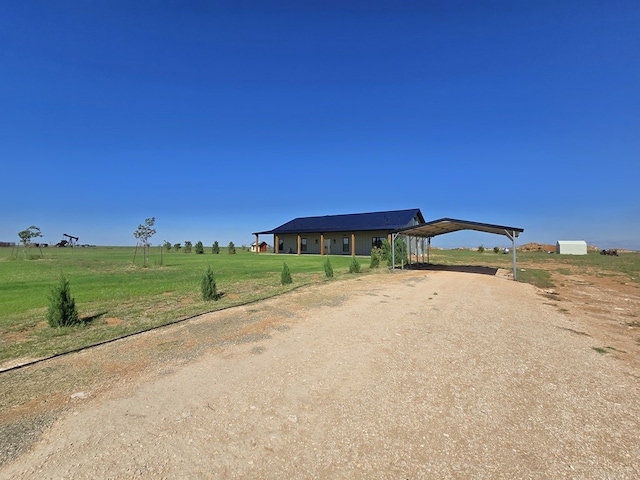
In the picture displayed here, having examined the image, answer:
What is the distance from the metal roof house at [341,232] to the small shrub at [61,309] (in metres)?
27.8

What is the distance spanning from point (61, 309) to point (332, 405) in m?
Answer: 6.85

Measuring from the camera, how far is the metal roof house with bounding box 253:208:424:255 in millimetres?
34938

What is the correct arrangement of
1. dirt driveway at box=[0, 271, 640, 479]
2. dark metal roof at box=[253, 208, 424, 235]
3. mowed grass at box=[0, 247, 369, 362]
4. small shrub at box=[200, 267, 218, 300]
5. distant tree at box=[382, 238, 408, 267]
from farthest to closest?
dark metal roof at box=[253, 208, 424, 235]
distant tree at box=[382, 238, 408, 267]
small shrub at box=[200, 267, 218, 300]
mowed grass at box=[0, 247, 369, 362]
dirt driveway at box=[0, 271, 640, 479]

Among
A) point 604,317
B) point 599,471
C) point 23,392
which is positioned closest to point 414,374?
point 599,471

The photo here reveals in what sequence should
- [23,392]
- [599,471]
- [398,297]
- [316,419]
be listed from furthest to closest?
[398,297] < [23,392] < [316,419] < [599,471]

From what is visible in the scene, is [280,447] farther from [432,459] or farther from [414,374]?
[414,374]

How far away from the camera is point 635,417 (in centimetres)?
343

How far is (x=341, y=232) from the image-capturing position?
3691cm

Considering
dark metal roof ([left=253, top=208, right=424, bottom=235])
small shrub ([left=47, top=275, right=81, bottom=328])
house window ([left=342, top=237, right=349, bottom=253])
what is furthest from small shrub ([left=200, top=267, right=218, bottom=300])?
house window ([left=342, top=237, right=349, bottom=253])

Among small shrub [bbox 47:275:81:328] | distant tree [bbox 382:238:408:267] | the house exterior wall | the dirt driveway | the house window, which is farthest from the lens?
the house window

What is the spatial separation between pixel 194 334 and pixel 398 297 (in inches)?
256

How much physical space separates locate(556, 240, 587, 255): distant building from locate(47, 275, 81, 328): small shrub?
210 ft

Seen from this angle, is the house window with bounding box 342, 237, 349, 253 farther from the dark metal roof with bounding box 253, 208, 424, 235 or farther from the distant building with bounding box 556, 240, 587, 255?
the distant building with bounding box 556, 240, 587, 255

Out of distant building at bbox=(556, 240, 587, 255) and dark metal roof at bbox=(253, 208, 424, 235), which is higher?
dark metal roof at bbox=(253, 208, 424, 235)
